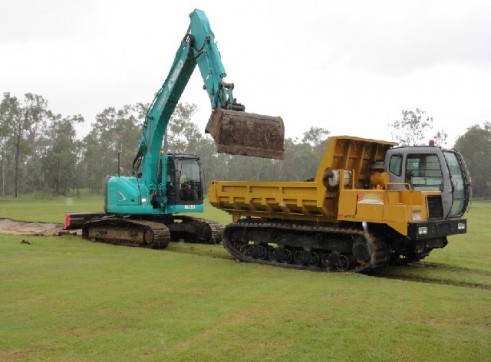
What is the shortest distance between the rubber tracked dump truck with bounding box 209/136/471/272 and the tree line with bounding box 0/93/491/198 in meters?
51.1

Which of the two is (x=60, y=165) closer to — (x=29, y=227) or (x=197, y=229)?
(x=29, y=227)

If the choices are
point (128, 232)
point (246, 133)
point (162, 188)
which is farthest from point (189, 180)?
point (246, 133)

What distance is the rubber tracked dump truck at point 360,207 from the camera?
35.0 feet

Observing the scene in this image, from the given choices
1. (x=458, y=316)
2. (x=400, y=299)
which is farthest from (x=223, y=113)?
(x=458, y=316)

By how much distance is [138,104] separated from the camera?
8650 cm

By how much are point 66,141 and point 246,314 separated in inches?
2530

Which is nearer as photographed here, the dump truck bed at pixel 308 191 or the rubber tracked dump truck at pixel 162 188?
the dump truck bed at pixel 308 191

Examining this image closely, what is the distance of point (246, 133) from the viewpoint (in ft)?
41.3

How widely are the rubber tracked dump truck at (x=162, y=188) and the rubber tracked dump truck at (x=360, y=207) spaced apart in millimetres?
3916

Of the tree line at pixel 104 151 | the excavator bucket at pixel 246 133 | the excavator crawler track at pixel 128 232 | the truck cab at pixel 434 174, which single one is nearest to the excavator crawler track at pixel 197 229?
the excavator crawler track at pixel 128 232

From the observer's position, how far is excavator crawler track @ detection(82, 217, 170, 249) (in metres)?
15.4

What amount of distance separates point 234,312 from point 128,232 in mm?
9685

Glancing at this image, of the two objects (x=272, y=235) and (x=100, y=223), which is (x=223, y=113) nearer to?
(x=272, y=235)

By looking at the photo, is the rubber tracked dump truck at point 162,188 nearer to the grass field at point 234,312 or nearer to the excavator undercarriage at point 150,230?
the excavator undercarriage at point 150,230
